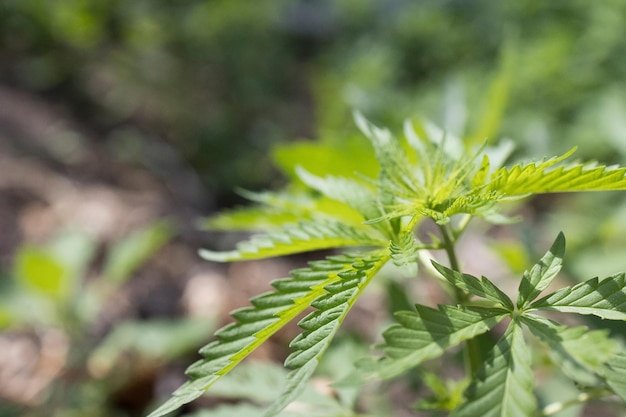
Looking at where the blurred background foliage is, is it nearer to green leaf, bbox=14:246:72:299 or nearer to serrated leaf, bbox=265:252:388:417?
green leaf, bbox=14:246:72:299

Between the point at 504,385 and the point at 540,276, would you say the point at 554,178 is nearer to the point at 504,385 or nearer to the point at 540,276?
the point at 540,276

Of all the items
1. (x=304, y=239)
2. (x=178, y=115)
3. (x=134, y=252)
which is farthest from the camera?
(x=178, y=115)

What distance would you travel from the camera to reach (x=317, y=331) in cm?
58

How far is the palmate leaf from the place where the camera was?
597mm

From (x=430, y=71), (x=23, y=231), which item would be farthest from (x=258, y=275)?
(x=430, y=71)

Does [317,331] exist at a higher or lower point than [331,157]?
lower

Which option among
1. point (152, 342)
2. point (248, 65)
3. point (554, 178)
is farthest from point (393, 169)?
point (248, 65)

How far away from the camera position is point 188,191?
3.03 metres

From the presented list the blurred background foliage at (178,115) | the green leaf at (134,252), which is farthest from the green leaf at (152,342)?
the green leaf at (134,252)

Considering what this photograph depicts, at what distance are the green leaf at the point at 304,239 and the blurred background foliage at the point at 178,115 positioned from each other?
0.73 m

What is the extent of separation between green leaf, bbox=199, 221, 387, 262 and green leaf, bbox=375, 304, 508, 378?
0.13 metres

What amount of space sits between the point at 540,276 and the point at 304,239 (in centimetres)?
27

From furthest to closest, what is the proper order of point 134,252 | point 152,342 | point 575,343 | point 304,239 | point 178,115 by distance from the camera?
1. point 178,115
2. point 134,252
3. point 152,342
4. point 304,239
5. point 575,343

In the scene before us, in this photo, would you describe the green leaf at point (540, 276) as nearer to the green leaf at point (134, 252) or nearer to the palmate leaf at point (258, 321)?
the palmate leaf at point (258, 321)
